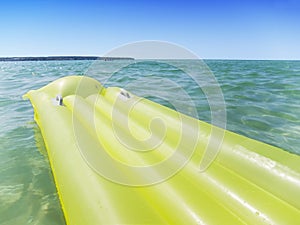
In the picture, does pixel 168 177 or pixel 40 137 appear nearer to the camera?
pixel 168 177

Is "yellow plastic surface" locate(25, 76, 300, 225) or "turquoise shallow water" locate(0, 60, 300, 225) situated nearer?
"yellow plastic surface" locate(25, 76, 300, 225)

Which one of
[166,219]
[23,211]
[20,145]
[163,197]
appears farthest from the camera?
[20,145]

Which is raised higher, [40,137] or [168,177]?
[168,177]

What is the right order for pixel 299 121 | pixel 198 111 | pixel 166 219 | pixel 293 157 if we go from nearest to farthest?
pixel 166 219, pixel 293 157, pixel 299 121, pixel 198 111

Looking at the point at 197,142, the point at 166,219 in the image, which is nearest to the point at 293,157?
the point at 197,142

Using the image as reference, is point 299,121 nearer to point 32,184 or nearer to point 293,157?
point 293,157

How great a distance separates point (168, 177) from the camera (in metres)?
1.85

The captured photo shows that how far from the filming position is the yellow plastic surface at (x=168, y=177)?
4.71 ft

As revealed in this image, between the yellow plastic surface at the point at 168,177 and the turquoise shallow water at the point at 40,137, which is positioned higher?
the yellow plastic surface at the point at 168,177

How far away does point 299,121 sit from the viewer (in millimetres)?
4617

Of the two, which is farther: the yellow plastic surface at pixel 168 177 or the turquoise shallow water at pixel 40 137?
the turquoise shallow water at pixel 40 137

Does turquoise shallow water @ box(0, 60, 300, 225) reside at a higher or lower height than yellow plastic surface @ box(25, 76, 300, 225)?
lower

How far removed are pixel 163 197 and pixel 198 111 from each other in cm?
389

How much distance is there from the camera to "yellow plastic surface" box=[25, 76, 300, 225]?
1435 mm
